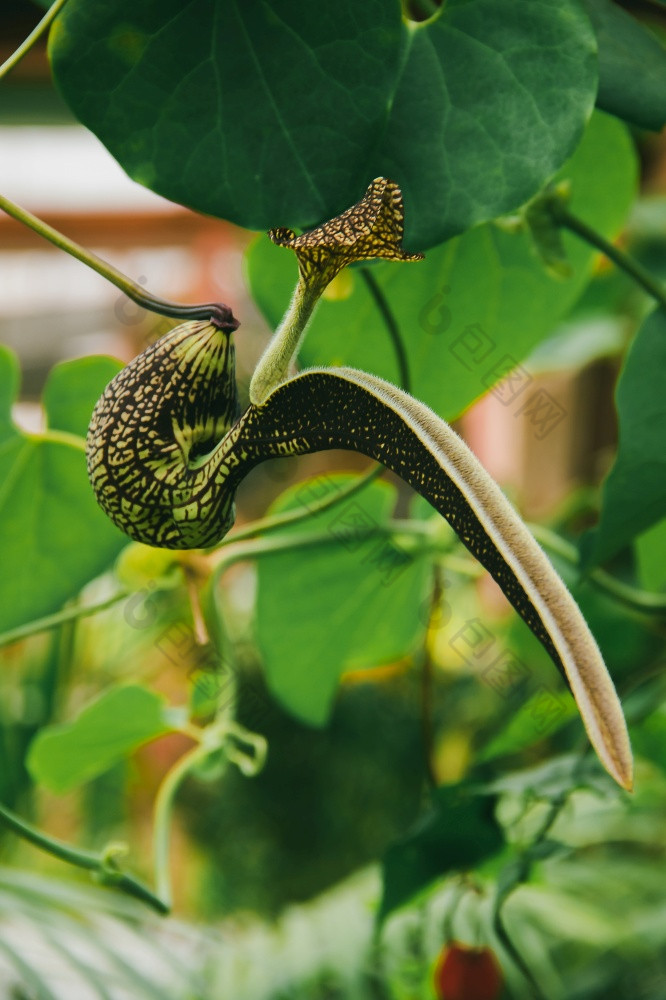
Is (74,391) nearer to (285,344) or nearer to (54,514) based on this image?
(54,514)

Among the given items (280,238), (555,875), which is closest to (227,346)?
(280,238)

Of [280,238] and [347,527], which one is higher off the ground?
[280,238]

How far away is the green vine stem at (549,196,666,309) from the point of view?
1.06ft

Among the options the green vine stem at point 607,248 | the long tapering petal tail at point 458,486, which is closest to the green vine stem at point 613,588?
the green vine stem at point 607,248

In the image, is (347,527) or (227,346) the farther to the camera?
(347,527)

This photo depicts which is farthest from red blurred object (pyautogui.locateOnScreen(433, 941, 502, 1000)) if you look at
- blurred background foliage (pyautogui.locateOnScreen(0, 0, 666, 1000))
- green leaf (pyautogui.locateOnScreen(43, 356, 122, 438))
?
green leaf (pyautogui.locateOnScreen(43, 356, 122, 438))

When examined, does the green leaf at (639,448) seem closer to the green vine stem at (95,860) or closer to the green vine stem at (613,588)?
the green vine stem at (613,588)

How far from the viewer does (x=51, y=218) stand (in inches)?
83.1

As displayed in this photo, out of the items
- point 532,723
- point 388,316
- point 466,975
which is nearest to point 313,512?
point 388,316

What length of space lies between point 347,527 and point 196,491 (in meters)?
0.25

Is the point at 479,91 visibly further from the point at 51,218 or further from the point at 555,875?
the point at 51,218

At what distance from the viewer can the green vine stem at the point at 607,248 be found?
0.32 metres

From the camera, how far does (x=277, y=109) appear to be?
0.82 ft

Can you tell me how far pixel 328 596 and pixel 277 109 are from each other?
0.28 meters
